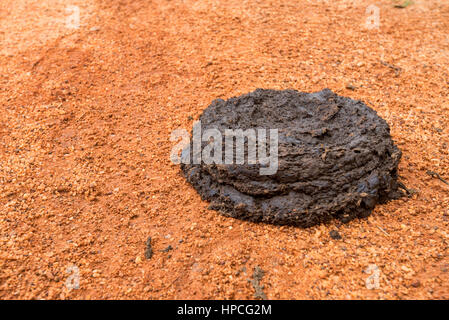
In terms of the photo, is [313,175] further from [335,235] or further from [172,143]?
[172,143]

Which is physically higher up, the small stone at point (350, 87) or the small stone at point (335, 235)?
the small stone at point (350, 87)

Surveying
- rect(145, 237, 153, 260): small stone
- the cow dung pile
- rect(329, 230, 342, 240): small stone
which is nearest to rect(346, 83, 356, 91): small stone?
the cow dung pile

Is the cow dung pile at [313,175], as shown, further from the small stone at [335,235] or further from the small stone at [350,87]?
the small stone at [350,87]

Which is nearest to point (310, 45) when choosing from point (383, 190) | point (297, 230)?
point (383, 190)

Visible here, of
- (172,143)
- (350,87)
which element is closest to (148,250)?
(172,143)

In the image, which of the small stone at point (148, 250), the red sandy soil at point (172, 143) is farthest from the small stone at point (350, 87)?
the small stone at point (148, 250)

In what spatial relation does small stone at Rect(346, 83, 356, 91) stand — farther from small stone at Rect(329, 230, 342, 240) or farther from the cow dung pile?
small stone at Rect(329, 230, 342, 240)
